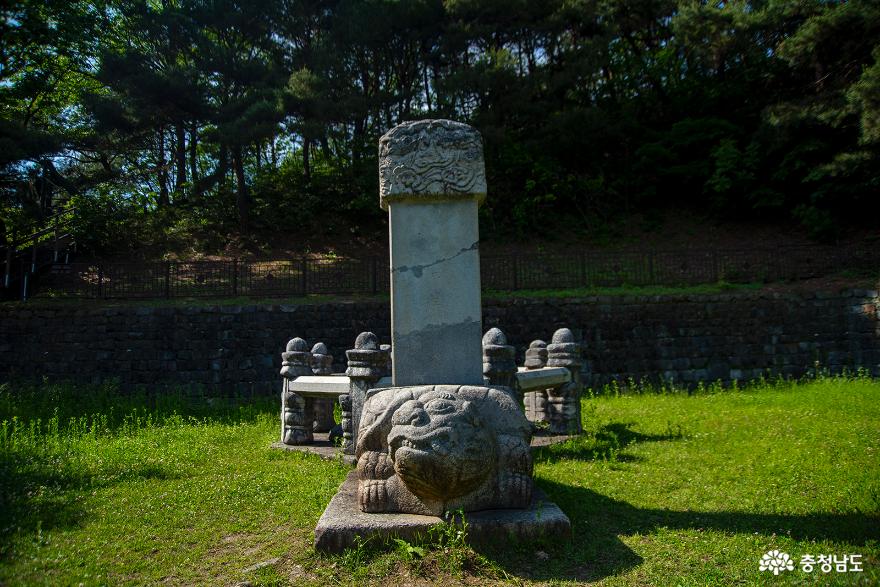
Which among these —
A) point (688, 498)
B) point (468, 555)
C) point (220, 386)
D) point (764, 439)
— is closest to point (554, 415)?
point (764, 439)

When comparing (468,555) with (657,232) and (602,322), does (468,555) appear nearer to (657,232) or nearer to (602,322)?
(602,322)

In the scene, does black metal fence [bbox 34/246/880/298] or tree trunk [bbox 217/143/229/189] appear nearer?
black metal fence [bbox 34/246/880/298]

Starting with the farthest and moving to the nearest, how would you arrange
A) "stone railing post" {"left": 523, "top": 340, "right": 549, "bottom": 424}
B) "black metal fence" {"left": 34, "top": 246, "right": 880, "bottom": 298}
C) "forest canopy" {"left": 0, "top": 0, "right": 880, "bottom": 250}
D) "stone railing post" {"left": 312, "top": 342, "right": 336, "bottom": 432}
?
"forest canopy" {"left": 0, "top": 0, "right": 880, "bottom": 250}
"black metal fence" {"left": 34, "top": 246, "right": 880, "bottom": 298}
"stone railing post" {"left": 312, "top": 342, "right": 336, "bottom": 432}
"stone railing post" {"left": 523, "top": 340, "right": 549, "bottom": 424}

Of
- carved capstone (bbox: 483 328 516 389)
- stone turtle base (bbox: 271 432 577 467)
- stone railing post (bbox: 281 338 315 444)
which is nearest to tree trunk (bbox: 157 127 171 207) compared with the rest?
stone railing post (bbox: 281 338 315 444)

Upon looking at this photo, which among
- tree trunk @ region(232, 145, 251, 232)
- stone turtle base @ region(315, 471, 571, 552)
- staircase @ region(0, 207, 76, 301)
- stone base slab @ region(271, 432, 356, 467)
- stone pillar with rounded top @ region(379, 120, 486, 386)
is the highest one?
tree trunk @ region(232, 145, 251, 232)

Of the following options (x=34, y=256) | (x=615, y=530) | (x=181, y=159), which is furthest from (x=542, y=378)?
(x=181, y=159)

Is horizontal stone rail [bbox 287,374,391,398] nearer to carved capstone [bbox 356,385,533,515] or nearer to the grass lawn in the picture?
the grass lawn

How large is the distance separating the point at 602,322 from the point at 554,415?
5376 mm

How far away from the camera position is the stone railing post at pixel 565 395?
7.88m

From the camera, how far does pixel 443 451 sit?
361 centimetres

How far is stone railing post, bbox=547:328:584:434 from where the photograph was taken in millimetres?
A: 7883

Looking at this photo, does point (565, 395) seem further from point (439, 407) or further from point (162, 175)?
point (162, 175)

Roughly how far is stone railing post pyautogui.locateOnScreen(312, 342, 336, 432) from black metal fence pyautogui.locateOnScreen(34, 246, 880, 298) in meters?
5.54

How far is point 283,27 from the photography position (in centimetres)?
1977
